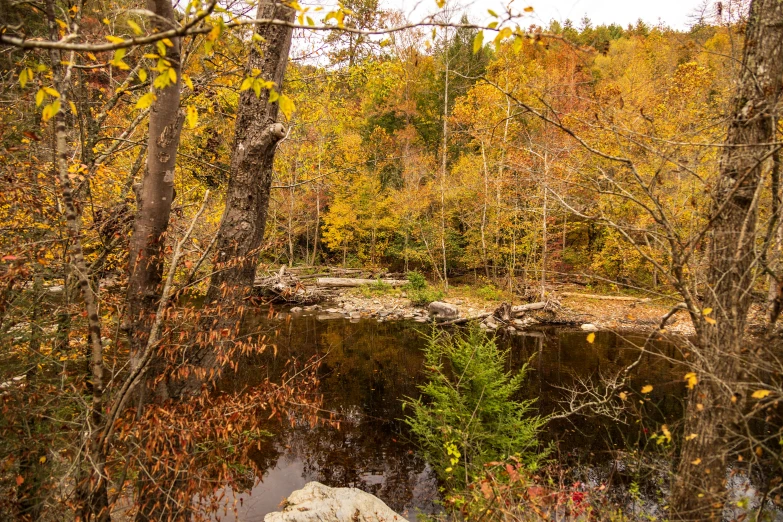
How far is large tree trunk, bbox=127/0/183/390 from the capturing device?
3031 mm

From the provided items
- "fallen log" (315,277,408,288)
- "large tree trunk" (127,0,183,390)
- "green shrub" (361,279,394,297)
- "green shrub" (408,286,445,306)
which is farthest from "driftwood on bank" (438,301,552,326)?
"large tree trunk" (127,0,183,390)

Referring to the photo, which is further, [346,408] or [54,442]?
[346,408]

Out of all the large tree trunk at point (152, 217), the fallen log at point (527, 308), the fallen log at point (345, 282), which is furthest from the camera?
the fallen log at point (345, 282)

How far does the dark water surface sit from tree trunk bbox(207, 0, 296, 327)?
571 mm

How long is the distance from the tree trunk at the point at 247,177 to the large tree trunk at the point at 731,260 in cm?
338

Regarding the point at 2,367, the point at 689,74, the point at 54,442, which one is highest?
the point at 689,74

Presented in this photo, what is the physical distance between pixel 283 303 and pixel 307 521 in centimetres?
1345

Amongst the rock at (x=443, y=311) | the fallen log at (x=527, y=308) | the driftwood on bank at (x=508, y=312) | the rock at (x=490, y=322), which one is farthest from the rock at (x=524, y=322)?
the rock at (x=443, y=311)

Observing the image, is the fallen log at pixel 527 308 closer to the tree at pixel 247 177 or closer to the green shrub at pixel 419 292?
the green shrub at pixel 419 292

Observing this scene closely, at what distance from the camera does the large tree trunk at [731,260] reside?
2.61 m

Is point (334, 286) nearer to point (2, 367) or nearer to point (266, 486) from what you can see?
point (266, 486)

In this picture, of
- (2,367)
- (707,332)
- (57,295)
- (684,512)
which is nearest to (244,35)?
(57,295)

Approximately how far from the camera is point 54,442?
316cm

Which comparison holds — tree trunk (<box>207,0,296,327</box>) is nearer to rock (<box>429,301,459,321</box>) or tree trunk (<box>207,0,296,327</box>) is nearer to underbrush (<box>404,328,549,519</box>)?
underbrush (<box>404,328,549,519</box>)
